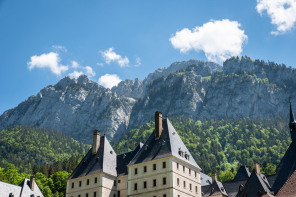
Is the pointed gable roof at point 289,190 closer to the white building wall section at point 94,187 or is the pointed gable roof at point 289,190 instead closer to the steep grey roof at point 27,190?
the white building wall section at point 94,187

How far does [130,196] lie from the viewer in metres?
65.0

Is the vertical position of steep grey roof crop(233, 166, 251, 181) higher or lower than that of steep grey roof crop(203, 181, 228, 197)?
higher

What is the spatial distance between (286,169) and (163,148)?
2237 centimetres

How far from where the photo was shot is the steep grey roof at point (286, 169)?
206 ft

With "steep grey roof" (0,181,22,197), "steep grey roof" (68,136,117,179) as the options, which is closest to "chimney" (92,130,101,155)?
"steep grey roof" (68,136,117,179)

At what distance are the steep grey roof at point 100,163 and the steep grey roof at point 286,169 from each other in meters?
29.9

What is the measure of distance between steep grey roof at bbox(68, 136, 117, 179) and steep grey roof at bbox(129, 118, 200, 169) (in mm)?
5906

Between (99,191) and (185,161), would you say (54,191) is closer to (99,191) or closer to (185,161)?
(99,191)

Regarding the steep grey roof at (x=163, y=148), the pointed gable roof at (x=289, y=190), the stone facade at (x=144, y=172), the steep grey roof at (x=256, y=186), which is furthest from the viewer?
the steep grey roof at (x=256, y=186)

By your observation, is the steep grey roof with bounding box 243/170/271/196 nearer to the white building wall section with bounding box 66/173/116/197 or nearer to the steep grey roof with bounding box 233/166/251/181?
the steep grey roof with bounding box 233/166/251/181

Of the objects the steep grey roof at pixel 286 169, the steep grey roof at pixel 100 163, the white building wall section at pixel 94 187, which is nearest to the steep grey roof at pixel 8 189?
the white building wall section at pixel 94 187

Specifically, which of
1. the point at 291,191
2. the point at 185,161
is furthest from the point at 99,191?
the point at 291,191

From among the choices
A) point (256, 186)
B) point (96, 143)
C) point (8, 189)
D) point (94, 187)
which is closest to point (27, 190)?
point (8, 189)

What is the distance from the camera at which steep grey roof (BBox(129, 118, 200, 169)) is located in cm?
6425
